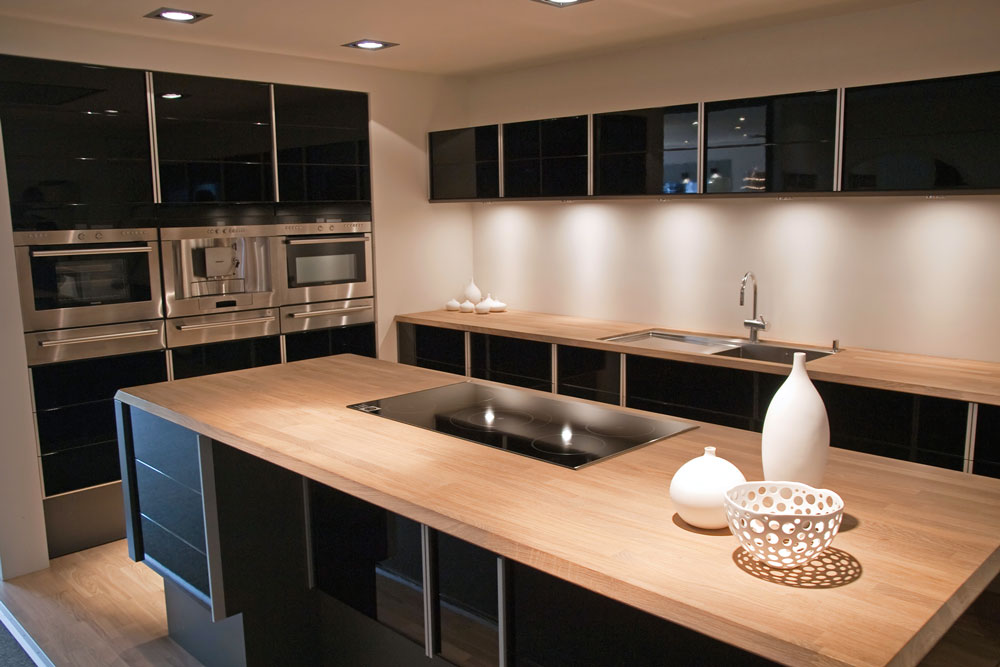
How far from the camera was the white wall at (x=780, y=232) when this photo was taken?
3580 millimetres

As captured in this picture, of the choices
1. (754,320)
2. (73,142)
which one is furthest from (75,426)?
(754,320)

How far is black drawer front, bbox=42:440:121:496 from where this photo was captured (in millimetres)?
3875

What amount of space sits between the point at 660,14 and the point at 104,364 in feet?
10.6

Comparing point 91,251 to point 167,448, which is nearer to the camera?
point 167,448

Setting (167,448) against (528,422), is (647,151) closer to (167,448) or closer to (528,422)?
(528,422)

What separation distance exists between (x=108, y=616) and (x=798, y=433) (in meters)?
3.05

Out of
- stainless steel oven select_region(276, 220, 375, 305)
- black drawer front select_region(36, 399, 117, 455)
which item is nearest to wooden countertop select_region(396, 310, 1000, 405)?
stainless steel oven select_region(276, 220, 375, 305)

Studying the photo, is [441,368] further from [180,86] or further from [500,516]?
[500,516]

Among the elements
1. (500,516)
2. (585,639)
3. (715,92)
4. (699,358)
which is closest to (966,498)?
(585,639)

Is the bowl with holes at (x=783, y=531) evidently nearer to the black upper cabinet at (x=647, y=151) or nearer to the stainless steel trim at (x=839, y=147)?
the stainless steel trim at (x=839, y=147)

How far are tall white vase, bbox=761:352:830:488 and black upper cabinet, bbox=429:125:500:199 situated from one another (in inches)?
141

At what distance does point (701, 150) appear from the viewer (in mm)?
3998

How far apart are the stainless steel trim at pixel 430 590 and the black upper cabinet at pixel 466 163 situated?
3370mm

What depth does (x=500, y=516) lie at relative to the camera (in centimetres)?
169
